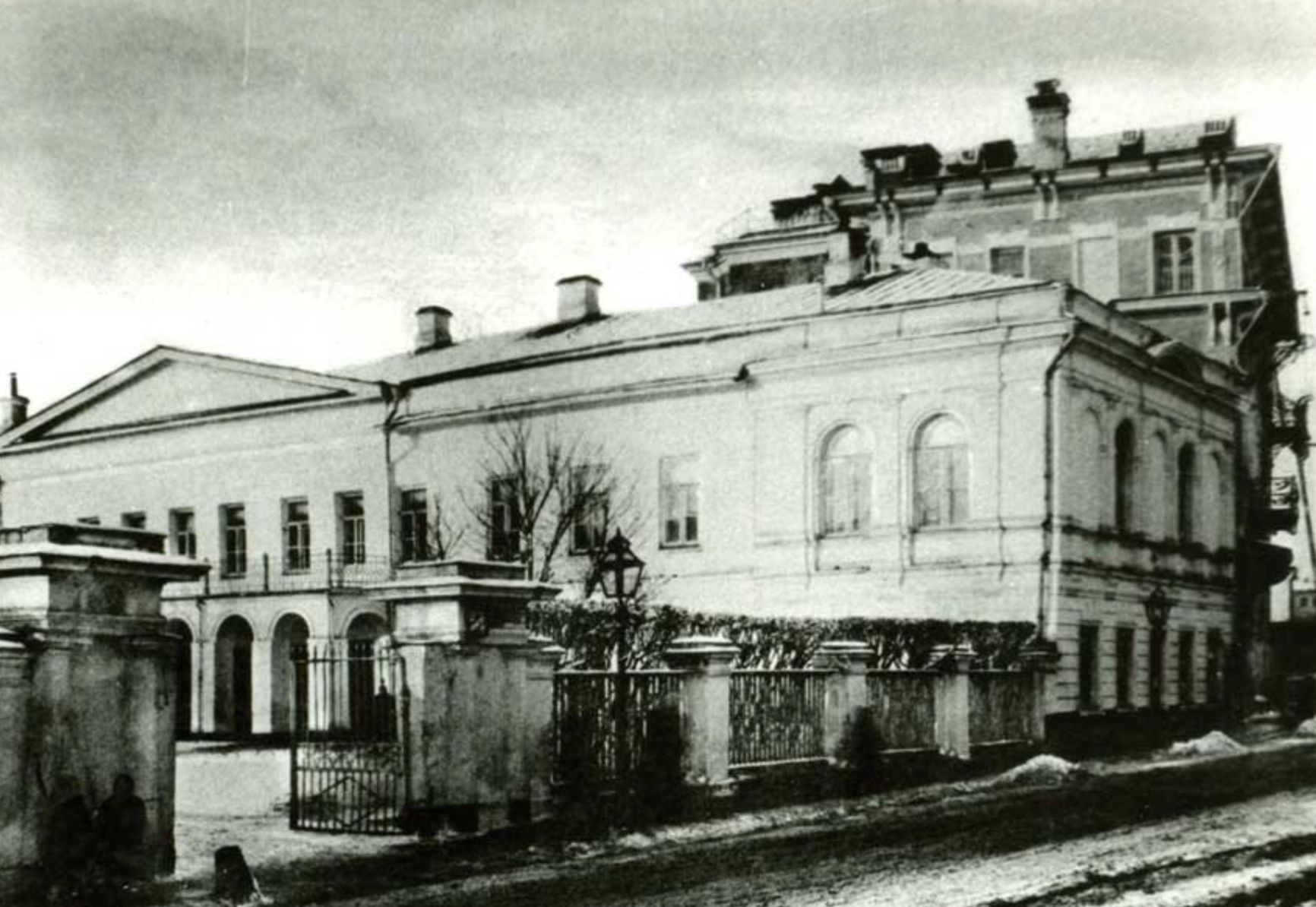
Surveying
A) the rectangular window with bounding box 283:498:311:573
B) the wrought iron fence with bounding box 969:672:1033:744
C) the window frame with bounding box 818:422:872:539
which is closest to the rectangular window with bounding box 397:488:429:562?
the rectangular window with bounding box 283:498:311:573

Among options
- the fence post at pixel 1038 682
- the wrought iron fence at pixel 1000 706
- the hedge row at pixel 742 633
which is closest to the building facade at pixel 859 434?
the fence post at pixel 1038 682

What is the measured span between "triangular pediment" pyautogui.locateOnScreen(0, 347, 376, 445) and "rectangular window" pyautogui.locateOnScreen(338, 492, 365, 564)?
2366 millimetres

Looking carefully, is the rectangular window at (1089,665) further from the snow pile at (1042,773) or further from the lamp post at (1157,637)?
the snow pile at (1042,773)

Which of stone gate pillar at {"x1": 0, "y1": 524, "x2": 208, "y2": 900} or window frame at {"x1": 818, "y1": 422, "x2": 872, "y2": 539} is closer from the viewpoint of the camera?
stone gate pillar at {"x1": 0, "y1": 524, "x2": 208, "y2": 900}

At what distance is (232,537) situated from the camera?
3903cm

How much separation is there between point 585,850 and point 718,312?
71.9ft

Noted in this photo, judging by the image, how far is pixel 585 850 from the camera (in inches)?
533

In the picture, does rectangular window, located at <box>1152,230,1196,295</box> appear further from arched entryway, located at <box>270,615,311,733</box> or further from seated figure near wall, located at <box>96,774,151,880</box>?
seated figure near wall, located at <box>96,774,151,880</box>

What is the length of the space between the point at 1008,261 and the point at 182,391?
66.2 ft

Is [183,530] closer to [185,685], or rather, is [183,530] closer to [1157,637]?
[185,685]

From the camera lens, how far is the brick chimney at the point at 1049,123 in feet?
133

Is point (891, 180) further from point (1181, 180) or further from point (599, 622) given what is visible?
point (599, 622)

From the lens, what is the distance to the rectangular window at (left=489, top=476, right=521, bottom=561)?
1293 inches

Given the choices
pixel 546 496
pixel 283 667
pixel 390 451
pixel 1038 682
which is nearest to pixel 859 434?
pixel 1038 682
